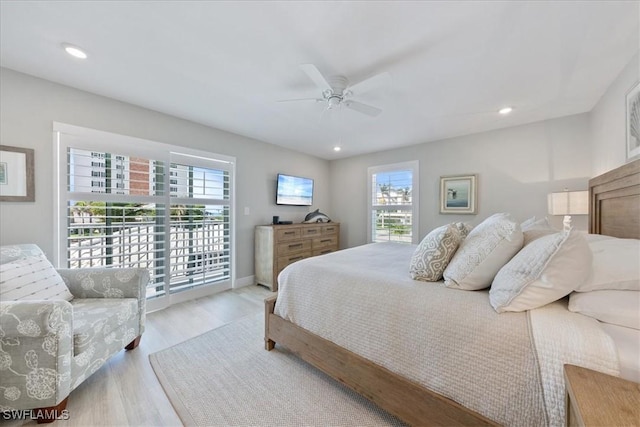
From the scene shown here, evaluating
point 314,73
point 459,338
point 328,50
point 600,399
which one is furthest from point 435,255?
point 328,50

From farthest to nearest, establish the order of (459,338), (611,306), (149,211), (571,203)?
(149,211) → (571,203) → (459,338) → (611,306)

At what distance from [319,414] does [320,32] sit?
2.39m

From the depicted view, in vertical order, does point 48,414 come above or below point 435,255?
below

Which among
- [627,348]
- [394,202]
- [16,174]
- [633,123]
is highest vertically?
[633,123]

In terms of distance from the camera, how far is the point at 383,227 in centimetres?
439

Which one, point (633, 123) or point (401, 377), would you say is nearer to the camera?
point (401, 377)

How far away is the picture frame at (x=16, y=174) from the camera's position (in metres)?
1.88

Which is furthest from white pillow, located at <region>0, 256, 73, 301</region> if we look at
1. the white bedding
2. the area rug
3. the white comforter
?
the white bedding

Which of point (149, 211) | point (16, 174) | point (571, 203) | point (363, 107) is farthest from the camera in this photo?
point (149, 211)

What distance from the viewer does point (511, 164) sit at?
3135 mm

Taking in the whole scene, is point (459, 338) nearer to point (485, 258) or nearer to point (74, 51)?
point (485, 258)

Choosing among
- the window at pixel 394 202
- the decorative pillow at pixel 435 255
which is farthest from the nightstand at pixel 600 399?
the window at pixel 394 202

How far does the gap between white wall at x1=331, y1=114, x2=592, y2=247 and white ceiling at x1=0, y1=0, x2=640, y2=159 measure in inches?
13.7

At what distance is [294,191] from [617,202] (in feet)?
12.4
